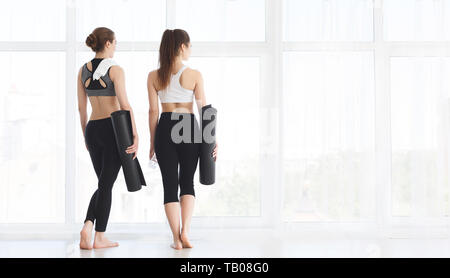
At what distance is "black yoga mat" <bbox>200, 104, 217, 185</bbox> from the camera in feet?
8.87

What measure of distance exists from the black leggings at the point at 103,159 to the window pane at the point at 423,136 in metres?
2.09

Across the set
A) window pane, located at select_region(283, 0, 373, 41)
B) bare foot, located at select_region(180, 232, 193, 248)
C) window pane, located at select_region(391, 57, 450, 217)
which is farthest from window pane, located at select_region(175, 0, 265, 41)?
bare foot, located at select_region(180, 232, 193, 248)

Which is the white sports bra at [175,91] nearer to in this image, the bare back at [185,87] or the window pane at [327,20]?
the bare back at [185,87]

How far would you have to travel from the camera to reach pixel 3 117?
3.12 metres

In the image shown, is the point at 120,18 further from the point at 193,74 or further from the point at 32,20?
the point at 193,74

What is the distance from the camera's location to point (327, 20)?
3.10 metres

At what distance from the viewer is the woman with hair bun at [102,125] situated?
263 centimetres

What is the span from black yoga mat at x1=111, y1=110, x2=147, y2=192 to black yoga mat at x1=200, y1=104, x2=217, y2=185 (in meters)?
0.43

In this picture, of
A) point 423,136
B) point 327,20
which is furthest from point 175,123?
point 423,136

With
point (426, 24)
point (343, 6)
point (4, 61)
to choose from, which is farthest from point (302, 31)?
point (4, 61)

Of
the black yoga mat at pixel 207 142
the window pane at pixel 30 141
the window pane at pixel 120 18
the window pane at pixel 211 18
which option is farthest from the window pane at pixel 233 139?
the window pane at pixel 30 141

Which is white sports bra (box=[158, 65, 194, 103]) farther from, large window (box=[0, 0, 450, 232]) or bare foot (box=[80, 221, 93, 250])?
bare foot (box=[80, 221, 93, 250])

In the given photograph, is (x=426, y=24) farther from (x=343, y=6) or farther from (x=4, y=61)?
(x=4, y=61)

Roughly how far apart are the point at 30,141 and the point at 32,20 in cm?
92
